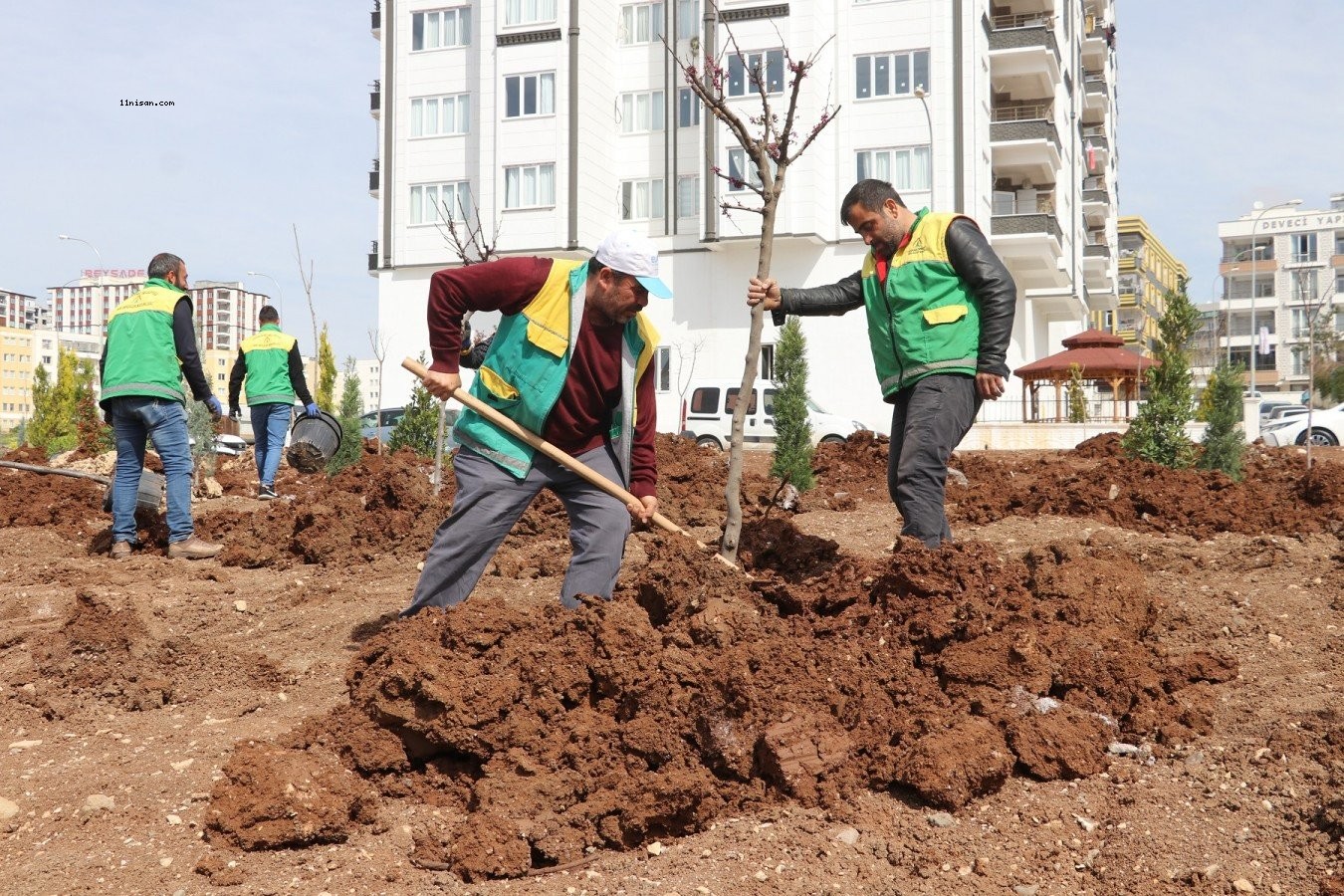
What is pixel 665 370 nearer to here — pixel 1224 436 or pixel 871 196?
pixel 1224 436

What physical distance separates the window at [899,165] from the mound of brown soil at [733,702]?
27993 mm

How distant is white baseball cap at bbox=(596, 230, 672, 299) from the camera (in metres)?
4.47

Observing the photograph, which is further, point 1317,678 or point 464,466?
point 464,466

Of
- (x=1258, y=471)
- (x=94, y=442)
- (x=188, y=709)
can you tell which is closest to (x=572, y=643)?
(x=188, y=709)

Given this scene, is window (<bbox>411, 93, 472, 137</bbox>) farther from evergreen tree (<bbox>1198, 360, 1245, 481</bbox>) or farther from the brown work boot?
the brown work boot

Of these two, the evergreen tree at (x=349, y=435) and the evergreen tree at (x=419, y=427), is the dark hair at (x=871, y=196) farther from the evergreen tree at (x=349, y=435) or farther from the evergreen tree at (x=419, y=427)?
the evergreen tree at (x=419, y=427)

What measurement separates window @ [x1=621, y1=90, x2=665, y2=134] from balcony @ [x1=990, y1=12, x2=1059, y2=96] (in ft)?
31.0

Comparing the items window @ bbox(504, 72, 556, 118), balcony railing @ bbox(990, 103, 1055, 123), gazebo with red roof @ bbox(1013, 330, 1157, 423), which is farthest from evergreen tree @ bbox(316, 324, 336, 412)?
balcony railing @ bbox(990, 103, 1055, 123)

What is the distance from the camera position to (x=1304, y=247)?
104875mm

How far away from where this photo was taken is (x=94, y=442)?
16.8m

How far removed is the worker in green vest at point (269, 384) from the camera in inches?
413

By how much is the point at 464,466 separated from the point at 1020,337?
32.4 metres

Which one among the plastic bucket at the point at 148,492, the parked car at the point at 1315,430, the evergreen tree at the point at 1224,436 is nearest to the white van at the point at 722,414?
the parked car at the point at 1315,430

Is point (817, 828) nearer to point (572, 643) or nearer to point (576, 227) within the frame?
point (572, 643)
